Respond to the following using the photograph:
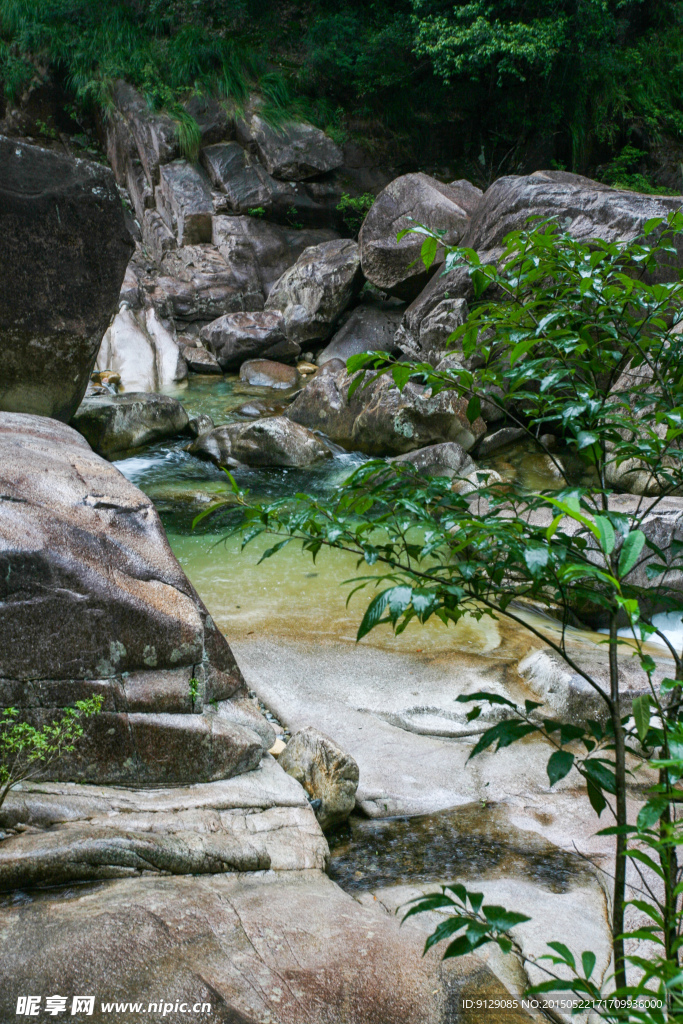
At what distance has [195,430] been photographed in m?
9.52

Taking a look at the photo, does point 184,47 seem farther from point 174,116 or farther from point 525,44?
point 525,44

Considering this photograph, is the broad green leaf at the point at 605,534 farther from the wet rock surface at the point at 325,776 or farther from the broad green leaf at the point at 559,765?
the wet rock surface at the point at 325,776

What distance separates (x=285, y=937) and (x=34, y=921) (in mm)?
661

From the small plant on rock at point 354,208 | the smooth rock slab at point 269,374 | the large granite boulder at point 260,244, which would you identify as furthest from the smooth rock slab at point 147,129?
the smooth rock slab at point 269,374

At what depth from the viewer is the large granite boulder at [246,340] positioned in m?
13.1

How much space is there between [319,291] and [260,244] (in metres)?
3.16

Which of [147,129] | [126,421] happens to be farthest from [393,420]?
[147,129]

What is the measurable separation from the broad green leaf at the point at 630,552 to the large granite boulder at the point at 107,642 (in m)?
2.19

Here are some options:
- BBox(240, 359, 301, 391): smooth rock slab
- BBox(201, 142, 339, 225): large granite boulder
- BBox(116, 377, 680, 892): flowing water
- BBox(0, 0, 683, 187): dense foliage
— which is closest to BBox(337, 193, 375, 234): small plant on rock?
BBox(201, 142, 339, 225): large granite boulder

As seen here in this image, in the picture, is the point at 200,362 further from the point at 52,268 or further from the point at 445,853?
the point at 445,853

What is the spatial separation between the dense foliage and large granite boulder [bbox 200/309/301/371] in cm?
667

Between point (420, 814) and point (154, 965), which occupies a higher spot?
point (154, 965)

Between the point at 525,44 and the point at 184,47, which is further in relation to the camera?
the point at 184,47

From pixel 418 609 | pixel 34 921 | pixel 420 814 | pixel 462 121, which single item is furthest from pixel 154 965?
pixel 462 121
